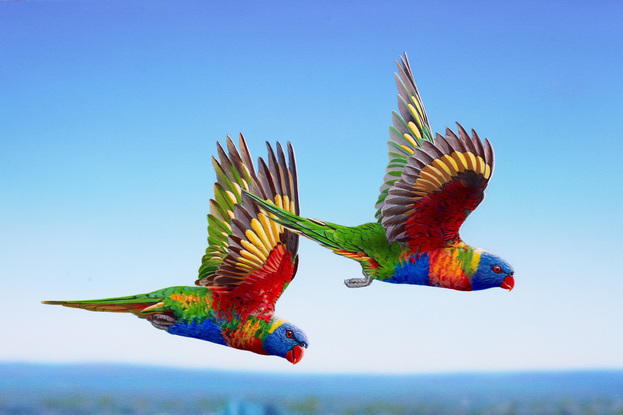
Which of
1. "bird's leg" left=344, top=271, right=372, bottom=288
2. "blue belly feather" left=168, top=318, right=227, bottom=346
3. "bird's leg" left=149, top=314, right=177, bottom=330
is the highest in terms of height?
"bird's leg" left=344, top=271, right=372, bottom=288

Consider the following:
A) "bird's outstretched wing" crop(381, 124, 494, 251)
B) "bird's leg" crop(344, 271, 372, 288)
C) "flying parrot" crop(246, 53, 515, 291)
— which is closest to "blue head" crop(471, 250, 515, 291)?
"flying parrot" crop(246, 53, 515, 291)

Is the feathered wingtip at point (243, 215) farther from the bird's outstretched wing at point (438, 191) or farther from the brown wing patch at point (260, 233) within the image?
the bird's outstretched wing at point (438, 191)

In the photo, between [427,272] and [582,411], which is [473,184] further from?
[582,411]

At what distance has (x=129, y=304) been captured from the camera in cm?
255

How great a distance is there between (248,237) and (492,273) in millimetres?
1093

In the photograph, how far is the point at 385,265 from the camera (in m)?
2.50

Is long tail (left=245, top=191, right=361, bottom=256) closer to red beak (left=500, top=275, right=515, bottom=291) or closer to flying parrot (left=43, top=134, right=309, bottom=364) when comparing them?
flying parrot (left=43, top=134, right=309, bottom=364)

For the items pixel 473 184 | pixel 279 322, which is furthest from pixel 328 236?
pixel 473 184

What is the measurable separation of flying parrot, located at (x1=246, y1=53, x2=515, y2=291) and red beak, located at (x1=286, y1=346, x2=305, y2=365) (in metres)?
0.38

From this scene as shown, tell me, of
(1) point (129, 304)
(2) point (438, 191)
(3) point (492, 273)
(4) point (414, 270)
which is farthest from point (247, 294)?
(3) point (492, 273)

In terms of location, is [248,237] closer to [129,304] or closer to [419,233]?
[129,304]

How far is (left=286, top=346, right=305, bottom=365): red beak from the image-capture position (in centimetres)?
254

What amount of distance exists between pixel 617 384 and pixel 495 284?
2.96m

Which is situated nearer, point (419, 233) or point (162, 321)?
point (419, 233)
